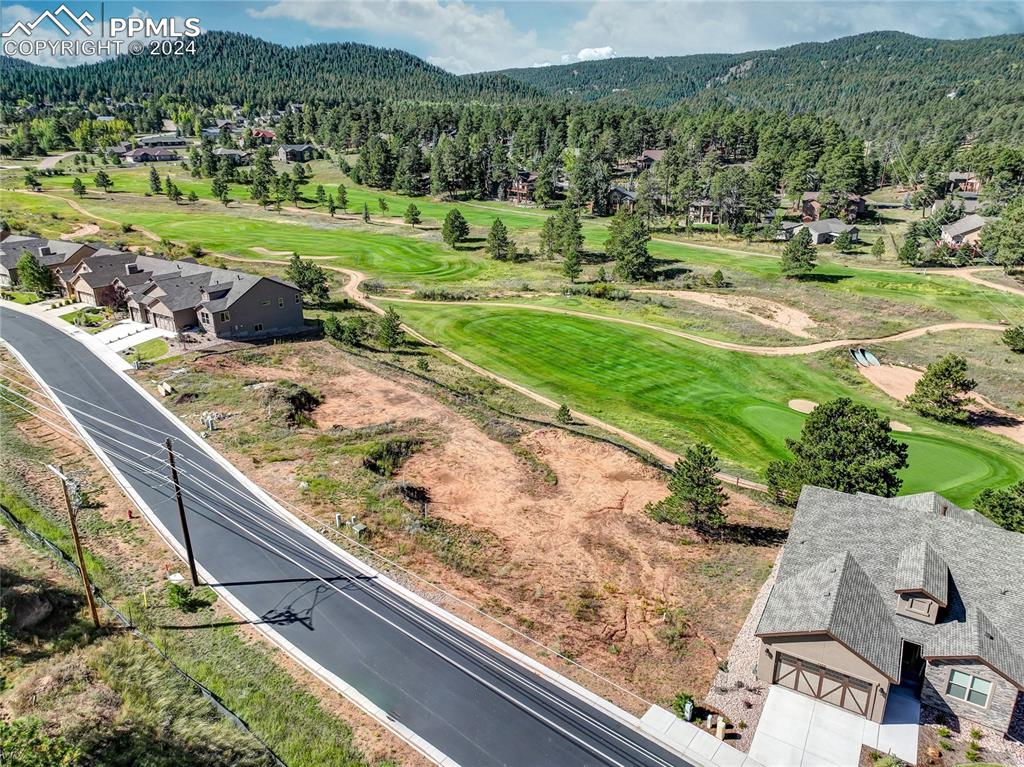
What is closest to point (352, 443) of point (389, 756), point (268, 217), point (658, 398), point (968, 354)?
point (389, 756)

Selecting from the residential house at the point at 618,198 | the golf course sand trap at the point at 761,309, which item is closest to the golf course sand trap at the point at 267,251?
the golf course sand trap at the point at 761,309

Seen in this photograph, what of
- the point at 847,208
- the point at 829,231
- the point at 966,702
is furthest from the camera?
the point at 847,208

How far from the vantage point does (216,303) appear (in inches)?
2618

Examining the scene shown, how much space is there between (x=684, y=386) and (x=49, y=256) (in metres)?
86.4

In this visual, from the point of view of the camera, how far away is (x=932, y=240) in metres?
118

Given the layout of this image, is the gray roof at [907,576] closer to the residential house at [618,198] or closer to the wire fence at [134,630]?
the wire fence at [134,630]

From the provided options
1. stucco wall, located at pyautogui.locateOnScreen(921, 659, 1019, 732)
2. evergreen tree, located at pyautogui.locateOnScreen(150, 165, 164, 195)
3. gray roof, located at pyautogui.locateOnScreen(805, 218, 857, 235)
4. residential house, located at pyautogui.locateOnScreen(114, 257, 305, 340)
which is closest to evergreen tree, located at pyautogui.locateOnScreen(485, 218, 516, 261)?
residential house, located at pyautogui.locateOnScreen(114, 257, 305, 340)

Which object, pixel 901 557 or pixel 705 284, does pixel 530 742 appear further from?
pixel 705 284

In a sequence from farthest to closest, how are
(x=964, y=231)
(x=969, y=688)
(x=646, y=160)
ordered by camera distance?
(x=646, y=160)
(x=964, y=231)
(x=969, y=688)

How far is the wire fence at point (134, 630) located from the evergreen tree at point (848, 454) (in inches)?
1319

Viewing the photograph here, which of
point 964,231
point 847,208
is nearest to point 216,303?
point 964,231

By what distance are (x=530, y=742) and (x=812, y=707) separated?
11652 mm

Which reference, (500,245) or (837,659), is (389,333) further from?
(837,659)

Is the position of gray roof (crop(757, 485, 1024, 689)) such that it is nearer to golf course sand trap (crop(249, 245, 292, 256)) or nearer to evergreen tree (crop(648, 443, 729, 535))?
evergreen tree (crop(648, 443, 729, 535))
